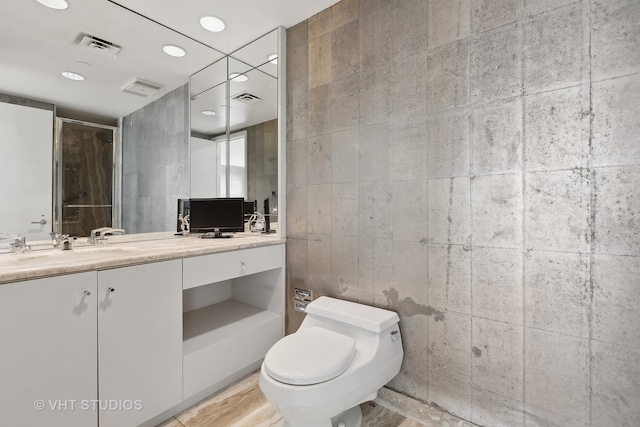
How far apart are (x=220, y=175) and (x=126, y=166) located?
0.68 meters

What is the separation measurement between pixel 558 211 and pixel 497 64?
711 millimetres

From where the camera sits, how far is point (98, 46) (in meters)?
1.81

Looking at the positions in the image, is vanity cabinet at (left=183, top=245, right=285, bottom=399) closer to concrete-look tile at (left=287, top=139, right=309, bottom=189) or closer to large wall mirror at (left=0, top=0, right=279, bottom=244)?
concrete-look tile at (left=287, top=139, right=309, bottom=189)

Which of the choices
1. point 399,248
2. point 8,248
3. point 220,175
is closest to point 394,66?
point 399,248

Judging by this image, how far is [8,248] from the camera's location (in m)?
1.48

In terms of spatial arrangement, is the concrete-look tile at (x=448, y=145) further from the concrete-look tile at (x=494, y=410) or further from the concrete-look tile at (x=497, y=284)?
the concrete-look tile at (x=494, y=410)

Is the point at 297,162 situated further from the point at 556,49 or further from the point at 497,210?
the point at 556,49

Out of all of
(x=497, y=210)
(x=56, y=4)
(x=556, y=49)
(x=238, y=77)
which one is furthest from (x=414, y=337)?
(x=56, y=4)

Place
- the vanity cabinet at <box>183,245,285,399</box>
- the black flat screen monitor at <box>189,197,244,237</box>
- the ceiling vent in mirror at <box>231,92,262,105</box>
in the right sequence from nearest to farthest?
the vanity cabinet at <box>183,245,285,399</box> → the black flat screen monitor at <box>189,197,244,237</box> → the ceiling vent in mirror at <box>231,92,262,105</box>

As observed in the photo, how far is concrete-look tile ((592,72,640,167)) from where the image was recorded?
109 centimetres

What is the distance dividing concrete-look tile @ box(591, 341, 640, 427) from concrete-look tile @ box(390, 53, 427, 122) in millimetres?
1278

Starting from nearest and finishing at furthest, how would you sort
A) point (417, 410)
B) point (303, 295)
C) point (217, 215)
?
point (417, 410) → point (303, 295) → point (217, 215)

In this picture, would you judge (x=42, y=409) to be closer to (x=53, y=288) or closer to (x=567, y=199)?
(x=53, y=288)

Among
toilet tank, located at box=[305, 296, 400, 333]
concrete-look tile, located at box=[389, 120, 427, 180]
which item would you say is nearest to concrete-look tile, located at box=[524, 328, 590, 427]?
toilet tank, located at box=[305, 296, 400, 333]
